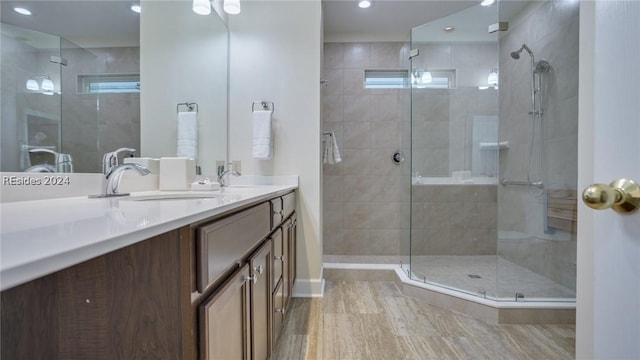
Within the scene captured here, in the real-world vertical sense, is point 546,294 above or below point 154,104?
below

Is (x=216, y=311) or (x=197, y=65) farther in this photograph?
(x=197, y=65)

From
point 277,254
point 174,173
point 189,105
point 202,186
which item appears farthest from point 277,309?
point 189,105

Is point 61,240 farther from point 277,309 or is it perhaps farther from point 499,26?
point 499,26

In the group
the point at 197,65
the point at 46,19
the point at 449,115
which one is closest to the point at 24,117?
the point at 46,19

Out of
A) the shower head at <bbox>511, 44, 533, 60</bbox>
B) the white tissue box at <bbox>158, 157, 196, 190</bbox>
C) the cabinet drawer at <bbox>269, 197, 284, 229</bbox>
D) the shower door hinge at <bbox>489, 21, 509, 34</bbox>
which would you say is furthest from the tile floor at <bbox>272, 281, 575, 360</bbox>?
the shower door hinge at <bbox>489, 21, 509, 34</bbox>

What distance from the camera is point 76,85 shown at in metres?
1.00

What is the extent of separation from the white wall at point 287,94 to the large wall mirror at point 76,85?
0.75 metres

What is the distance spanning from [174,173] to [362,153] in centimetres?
207

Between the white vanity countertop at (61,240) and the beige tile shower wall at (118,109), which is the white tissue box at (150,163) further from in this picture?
the white vanity countertop at (61,240)

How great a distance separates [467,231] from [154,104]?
111 inches

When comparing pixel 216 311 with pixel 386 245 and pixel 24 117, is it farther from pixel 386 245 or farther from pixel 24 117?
pixel 386 245

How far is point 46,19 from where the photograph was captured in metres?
0.89

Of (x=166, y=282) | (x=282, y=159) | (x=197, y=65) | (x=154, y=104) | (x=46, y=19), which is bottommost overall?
(x=166, y=282)

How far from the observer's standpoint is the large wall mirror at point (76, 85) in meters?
0.82
